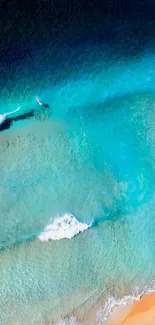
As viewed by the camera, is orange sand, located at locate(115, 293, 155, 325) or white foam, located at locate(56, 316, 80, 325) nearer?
white foam, located at locate(56, 316, 80, 325)

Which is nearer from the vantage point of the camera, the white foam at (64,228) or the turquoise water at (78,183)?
the turquoise water at (78,183)

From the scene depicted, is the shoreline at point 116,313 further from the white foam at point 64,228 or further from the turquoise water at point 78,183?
the white foam at point 64,228

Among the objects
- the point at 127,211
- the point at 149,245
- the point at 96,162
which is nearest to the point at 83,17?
the point at 96,162

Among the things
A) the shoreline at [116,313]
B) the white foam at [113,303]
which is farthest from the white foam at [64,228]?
the white foam at [113,303]

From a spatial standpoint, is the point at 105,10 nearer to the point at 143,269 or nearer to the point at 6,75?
the point at 6,75

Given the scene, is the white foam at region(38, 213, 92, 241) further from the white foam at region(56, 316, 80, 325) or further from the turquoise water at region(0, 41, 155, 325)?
the white foam at region(56, 316, 80, 325)

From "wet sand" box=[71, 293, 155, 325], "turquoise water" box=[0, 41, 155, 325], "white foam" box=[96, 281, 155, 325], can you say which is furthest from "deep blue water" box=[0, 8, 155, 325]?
"wet sand" box=[71, 293, 155, 325]

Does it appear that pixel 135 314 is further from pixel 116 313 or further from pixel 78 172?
pixel 78 172
